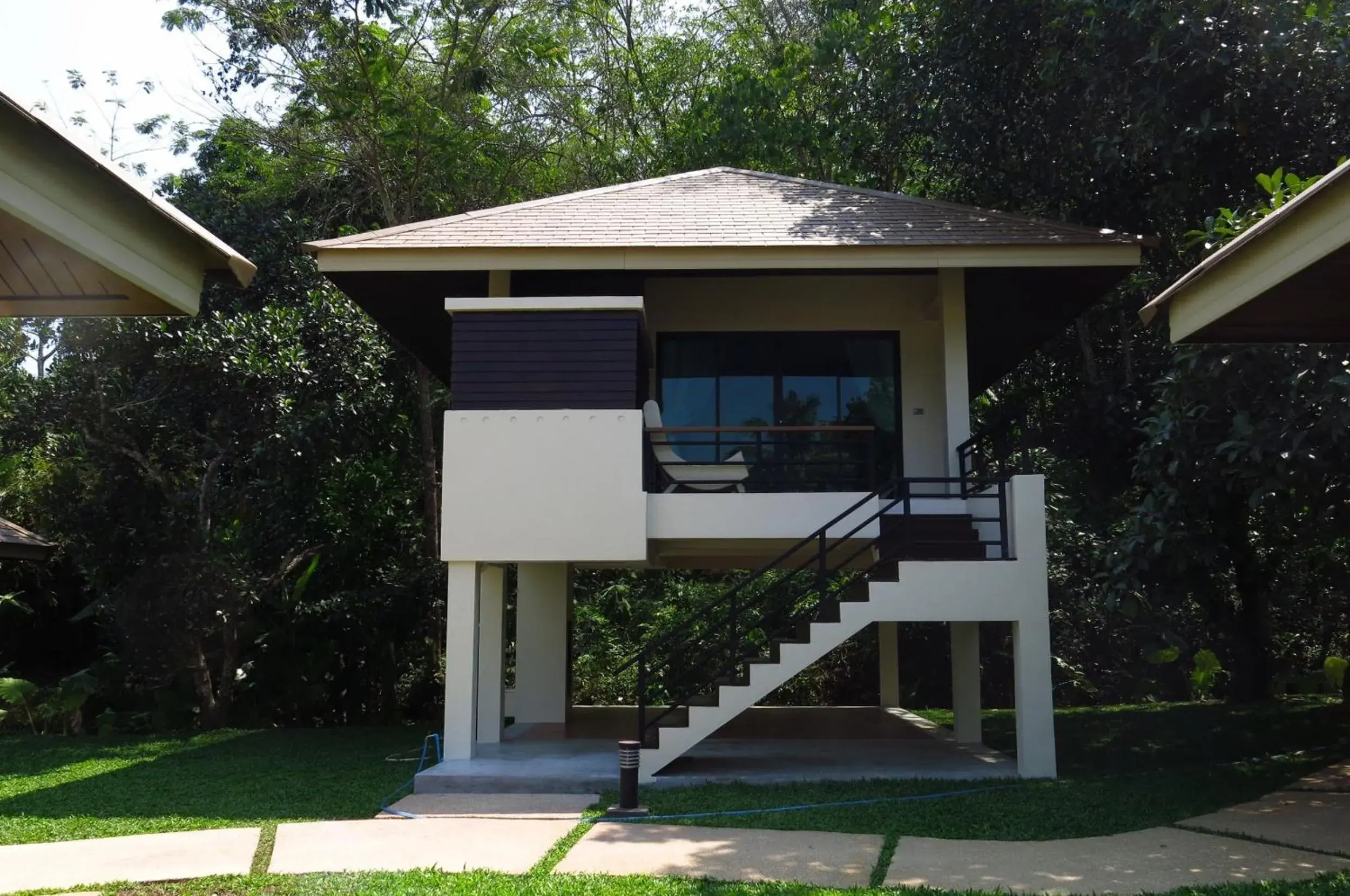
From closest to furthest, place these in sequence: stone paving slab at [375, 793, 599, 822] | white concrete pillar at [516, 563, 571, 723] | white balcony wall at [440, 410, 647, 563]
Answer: stone paving slab at [375, 793, 599, 822] → white balcony wall at [440, 410, 647, 563] → white concrete pillar at [516, 563, 571, 723]

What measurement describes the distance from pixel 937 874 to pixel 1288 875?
1938 millimetres

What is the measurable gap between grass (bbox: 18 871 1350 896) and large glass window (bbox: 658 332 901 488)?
6915 mm

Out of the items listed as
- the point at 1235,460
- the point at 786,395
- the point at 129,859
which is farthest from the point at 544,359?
the point at 1235,460

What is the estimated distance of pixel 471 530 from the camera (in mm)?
11148

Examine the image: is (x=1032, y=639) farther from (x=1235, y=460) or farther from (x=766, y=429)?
(x=766, y=429)

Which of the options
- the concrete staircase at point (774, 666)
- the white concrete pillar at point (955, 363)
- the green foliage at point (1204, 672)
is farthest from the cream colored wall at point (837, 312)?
the green foliage at point (1204, 672)

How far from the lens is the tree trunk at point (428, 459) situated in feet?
59.5

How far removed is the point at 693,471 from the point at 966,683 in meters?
4.23

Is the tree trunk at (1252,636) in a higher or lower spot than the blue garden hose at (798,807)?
higher

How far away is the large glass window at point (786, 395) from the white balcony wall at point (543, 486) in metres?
2.16

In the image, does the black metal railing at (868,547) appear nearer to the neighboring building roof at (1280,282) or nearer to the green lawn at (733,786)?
the green lawn at (733,786)

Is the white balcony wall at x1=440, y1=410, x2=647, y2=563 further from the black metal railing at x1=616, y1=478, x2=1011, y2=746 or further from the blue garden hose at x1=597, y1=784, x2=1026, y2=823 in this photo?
the blue garden hose at x1=597, y1=784, x2=1026, y2=823

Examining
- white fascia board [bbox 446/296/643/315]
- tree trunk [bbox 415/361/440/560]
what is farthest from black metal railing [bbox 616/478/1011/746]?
tree trunk [bbox 415/361/440/560]

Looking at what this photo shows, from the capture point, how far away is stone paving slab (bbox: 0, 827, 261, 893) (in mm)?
6867
